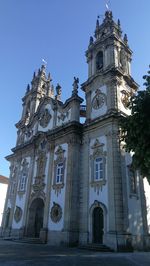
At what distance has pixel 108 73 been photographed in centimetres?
2361

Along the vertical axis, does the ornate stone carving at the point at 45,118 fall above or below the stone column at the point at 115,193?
above

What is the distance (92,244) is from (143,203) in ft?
17.5

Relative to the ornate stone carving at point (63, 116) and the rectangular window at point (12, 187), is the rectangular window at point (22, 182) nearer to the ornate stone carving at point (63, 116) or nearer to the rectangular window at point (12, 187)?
the rectangular window at point (12, 187)

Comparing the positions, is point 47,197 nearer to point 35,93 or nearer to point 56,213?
point 56,213

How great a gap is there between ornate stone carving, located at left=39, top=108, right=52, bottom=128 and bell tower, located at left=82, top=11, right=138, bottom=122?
5832mm

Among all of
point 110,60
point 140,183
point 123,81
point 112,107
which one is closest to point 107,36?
point 110,60

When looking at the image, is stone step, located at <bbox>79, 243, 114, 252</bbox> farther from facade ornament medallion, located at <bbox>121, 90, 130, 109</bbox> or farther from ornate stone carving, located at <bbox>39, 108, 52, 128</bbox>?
ornate stone carving, located at <bbox>39, 108, 52, 128</bbox>

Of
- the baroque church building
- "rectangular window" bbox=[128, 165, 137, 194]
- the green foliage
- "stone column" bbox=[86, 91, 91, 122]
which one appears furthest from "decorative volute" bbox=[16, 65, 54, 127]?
the green foliage

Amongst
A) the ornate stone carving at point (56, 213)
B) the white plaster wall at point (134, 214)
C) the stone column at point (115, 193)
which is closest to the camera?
the stone column at point (115, 193)

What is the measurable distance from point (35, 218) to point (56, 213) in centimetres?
552

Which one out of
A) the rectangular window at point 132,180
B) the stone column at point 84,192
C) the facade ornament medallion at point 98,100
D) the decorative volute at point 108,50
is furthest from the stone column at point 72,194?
the decorative volute at point 108,50

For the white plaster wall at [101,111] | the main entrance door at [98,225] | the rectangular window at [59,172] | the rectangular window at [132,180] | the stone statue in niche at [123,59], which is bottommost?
the main entrance door at [98,225]

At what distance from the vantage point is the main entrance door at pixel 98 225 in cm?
1907

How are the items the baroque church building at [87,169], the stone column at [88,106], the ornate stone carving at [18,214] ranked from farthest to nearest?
the ornate stone carving at [18,214], the stone column at [88,106], the baroque church building at [87,169]
